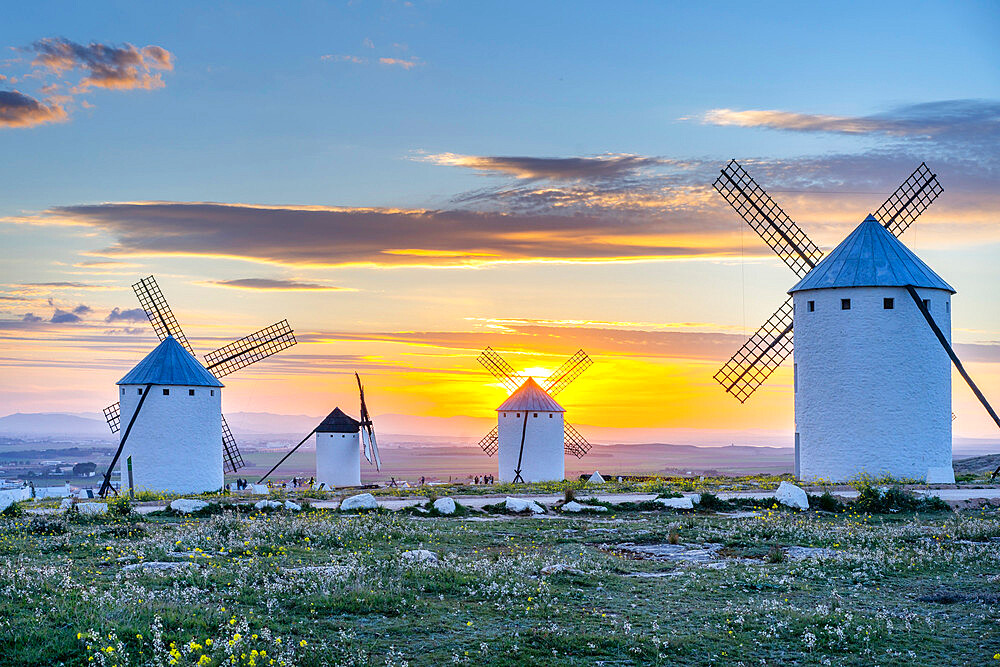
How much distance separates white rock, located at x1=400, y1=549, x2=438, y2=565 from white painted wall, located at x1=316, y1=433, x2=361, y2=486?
41083mm

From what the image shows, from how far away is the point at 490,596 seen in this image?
14.1 meters

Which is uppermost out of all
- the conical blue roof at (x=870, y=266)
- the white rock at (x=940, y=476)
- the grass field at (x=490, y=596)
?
the conical blue roof at (x=870, y=266)

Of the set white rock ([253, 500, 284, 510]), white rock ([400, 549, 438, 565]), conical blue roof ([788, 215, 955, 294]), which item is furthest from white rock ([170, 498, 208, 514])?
conical blue roof ([788, 215, 955, 294])

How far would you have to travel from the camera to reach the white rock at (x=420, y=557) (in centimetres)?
1655

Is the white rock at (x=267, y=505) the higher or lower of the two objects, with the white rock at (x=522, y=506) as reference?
lower

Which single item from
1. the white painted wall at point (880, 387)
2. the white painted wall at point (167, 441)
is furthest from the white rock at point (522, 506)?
the white painted wall at point (167, 441)

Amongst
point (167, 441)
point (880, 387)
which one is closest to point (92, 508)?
point (167, 441)

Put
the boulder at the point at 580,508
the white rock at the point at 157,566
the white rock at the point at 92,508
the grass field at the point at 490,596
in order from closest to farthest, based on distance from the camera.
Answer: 1. the grass field at the point at 490,596
2. the white rock at the point at 157,566
3. the white rock at the point at 92,508
4. the boulder at the point at 580,508

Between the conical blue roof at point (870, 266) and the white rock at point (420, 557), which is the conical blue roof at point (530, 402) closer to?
the conical blue roof at point (870, 266)

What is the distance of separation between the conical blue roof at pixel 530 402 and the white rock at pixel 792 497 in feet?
99.0

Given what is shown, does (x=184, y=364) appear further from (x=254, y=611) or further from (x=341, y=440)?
A: (x=254, y=611)

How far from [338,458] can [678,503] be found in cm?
3439

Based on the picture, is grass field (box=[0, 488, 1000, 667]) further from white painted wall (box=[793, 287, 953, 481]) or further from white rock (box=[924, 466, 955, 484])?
white painted wall (box=[793, 287, 953, 481])

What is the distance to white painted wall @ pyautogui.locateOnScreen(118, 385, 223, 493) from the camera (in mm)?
43312
